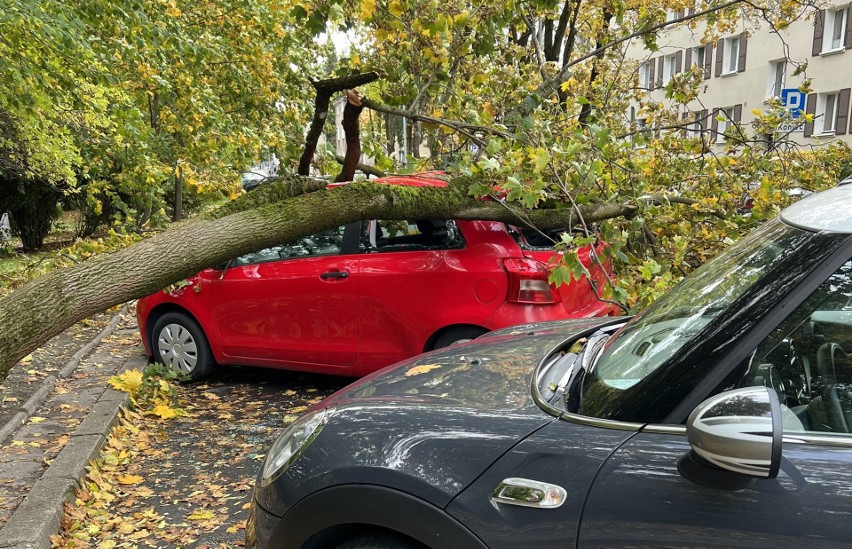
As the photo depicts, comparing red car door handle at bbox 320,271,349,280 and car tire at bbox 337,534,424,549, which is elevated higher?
red car door handle at bbox 320,271,349,280

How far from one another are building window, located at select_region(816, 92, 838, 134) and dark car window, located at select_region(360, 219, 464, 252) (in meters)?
29.5

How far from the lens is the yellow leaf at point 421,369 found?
266 centimetres

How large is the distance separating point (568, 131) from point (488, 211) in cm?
132

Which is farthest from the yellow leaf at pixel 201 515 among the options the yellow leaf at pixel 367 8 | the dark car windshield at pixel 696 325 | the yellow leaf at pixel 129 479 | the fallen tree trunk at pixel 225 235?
the yellow leaf at pixel 367 8

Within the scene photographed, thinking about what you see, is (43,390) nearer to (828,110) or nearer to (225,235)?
(225,235)

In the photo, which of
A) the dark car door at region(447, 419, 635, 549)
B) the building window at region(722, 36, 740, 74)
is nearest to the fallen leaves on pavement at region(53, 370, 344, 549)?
the dark car door at region(447, 419, 635, 549)

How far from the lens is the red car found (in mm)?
4824

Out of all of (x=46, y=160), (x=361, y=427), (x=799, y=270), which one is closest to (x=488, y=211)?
(x=361, y=427)

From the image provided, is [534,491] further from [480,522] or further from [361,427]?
[361,427]

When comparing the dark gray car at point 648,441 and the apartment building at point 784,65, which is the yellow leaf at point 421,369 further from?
the apartment building at point 784,65

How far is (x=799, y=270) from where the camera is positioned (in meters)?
1.72

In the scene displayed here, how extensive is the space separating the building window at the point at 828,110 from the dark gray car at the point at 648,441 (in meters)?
31.7

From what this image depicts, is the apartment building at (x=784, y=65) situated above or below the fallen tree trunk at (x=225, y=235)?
above

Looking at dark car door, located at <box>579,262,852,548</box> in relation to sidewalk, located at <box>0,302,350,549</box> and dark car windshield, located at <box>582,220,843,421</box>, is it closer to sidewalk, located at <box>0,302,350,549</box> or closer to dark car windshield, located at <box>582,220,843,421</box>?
dark car windshield, located at <box>582,220,843,421</box>
